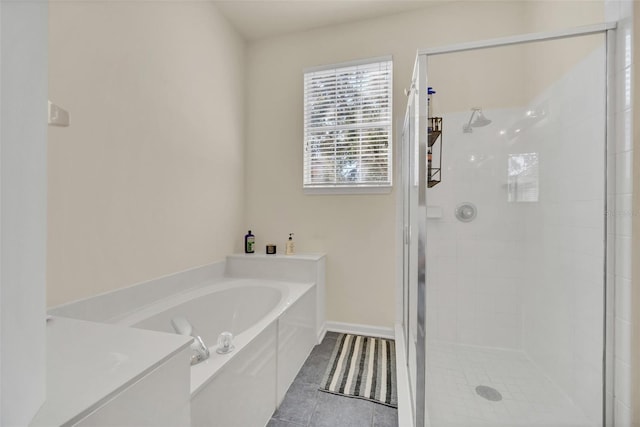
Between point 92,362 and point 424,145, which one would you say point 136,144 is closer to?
point 92,362

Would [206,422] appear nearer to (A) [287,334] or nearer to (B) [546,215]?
(A) [287,334]

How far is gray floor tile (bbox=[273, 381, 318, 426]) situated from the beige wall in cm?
108

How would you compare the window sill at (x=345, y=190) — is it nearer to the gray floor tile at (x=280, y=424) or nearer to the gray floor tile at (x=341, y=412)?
the gray floor tile at (x=341, y=412)

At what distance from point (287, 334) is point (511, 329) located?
5.04 feet

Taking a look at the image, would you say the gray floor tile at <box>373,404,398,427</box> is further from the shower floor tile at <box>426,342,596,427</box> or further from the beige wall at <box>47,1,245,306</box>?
the beige wall at <box>47,1,245,306</box>

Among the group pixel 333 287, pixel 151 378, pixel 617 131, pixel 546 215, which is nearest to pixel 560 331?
pixel 546 215

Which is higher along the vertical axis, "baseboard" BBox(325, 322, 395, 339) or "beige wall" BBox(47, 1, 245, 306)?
"beige wall" BBox(47, 1, 245, 306)

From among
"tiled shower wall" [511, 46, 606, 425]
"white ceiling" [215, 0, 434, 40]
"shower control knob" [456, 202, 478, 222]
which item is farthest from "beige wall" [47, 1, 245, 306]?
"tiled shower wall" [511, 46, 606, 425]

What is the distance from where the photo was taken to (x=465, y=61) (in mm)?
1807

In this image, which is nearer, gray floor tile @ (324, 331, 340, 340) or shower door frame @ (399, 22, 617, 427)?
shower door frame @ (399, 22, 617, 427)

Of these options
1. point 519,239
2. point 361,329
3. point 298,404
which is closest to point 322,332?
point 361,329

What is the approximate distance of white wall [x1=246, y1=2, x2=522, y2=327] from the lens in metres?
2.24

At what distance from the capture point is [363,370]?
180cm

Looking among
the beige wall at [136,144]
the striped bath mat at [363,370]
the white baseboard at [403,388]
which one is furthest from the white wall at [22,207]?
the striped bath mat at [363,370]
